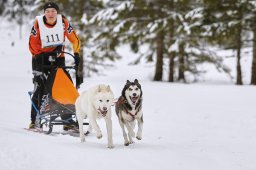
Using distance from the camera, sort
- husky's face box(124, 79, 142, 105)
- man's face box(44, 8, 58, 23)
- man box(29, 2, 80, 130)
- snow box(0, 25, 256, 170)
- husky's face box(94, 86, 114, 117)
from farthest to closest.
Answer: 1. man box(29, 2, 80, 130)
2. man's face box(44, 8, 58, 23)
3. husky's face box(124, 79, 142, 105)
4. husky's face box(94, 86, 114, 117)
5. snow box(0, 25, 256, 170)

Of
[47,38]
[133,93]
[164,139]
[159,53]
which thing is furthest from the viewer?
[159,53]

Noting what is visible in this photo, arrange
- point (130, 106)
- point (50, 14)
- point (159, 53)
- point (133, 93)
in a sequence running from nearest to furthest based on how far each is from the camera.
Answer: point (133, 93) → point (130, 106) → point (50, 14) → point (159, 53)

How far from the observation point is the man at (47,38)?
750 cm

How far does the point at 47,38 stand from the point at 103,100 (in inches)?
79.5

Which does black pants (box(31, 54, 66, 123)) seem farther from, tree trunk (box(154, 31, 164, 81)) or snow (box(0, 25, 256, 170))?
tree trunk (box(154, 31, 164, 81))

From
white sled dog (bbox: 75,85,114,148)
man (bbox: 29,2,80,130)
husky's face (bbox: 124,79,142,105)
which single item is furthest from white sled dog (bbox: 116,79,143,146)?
man (bbox: 29,2,80,130)

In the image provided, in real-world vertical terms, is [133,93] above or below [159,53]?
below

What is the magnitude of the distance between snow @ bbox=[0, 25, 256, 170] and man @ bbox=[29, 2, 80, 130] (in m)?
1.11

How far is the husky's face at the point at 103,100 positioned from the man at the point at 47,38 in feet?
4.75

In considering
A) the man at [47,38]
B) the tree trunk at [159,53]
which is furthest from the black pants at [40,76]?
the tree trunk at [159,53]

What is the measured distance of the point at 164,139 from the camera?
8.29 meters

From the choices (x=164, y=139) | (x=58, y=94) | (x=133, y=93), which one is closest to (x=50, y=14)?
(x=58, y=94)

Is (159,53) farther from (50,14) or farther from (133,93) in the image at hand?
(133,93)

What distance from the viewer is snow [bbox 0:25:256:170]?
530 cm
